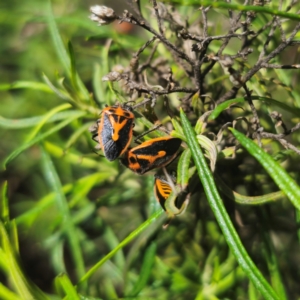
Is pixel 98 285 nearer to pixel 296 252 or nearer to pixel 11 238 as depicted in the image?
pixel 11 238

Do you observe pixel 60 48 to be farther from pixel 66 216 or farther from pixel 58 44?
pixel 66 216

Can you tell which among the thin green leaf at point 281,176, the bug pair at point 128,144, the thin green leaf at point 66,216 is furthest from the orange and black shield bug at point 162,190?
the thin green leaf at point 66,216

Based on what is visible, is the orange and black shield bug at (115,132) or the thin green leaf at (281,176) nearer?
the thin green leaf at (281,176)

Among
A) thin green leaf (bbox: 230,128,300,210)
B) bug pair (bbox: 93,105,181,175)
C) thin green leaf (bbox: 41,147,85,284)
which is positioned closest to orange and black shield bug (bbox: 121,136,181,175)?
bug pair (bbox: 93,105,181,175)

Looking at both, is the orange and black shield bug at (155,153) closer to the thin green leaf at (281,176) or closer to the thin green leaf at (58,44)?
the thin green leaf at (281,176)

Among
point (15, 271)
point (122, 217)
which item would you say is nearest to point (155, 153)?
point (15, 271)

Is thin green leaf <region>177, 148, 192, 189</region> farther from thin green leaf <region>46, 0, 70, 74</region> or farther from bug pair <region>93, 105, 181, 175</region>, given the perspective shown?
thin green leaf <region>46, 0, 70, 74</region>

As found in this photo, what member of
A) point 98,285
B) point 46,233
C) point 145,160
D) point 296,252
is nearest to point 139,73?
point 145,160
